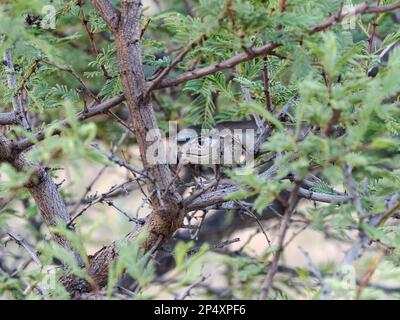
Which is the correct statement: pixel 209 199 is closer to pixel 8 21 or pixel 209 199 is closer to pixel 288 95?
pixel 288 95

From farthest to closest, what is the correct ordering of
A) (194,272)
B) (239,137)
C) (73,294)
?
(239,137), (73,294), (194,272)

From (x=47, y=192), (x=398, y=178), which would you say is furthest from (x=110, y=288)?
(x=398, y=178)

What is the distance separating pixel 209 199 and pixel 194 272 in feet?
1.46

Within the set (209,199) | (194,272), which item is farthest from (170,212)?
(194,272)

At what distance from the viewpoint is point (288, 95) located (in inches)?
59.5

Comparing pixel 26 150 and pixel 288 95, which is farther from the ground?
pixel 288 95

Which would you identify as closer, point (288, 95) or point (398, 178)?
point (398, 178)

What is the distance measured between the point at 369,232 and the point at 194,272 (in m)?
0.29

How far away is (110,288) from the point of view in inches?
39.5

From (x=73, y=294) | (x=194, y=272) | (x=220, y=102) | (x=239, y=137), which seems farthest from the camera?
(x=220, y=102)
